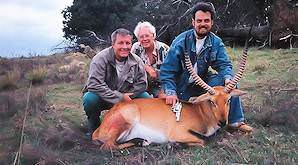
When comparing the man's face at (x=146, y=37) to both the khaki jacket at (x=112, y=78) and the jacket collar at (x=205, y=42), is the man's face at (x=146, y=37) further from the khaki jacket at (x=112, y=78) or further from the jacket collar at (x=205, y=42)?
the jacket collar at (x=205, y=42)

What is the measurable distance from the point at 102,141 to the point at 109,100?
2.09 feet

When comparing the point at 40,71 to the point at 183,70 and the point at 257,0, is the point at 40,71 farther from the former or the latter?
the point at 257,0

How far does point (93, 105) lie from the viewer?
6.22m

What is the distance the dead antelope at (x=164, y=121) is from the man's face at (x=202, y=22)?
1.60ft

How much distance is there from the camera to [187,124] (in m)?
5.66

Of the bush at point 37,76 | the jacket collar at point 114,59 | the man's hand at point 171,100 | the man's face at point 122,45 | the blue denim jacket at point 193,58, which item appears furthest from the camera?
the bush at point 37,76

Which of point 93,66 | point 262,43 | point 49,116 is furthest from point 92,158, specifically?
point 262,43

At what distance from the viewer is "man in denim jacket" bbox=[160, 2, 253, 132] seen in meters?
6.04

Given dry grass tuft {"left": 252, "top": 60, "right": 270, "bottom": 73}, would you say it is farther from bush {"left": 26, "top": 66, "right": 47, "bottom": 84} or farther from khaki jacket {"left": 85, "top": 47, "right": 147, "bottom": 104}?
bush {"left": 26, "top": 66, "right": 47, "bottom": 84}

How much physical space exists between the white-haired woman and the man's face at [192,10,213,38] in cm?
106

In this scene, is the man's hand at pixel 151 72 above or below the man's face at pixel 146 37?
below

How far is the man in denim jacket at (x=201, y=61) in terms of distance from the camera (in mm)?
6035

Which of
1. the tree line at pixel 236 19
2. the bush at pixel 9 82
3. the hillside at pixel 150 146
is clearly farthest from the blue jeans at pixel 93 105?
the tree line at pixel 236 19

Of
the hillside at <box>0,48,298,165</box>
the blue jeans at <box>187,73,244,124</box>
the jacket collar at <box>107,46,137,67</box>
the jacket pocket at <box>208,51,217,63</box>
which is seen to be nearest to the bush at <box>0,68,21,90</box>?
the hillside at <box>0,48,298,165</box>
